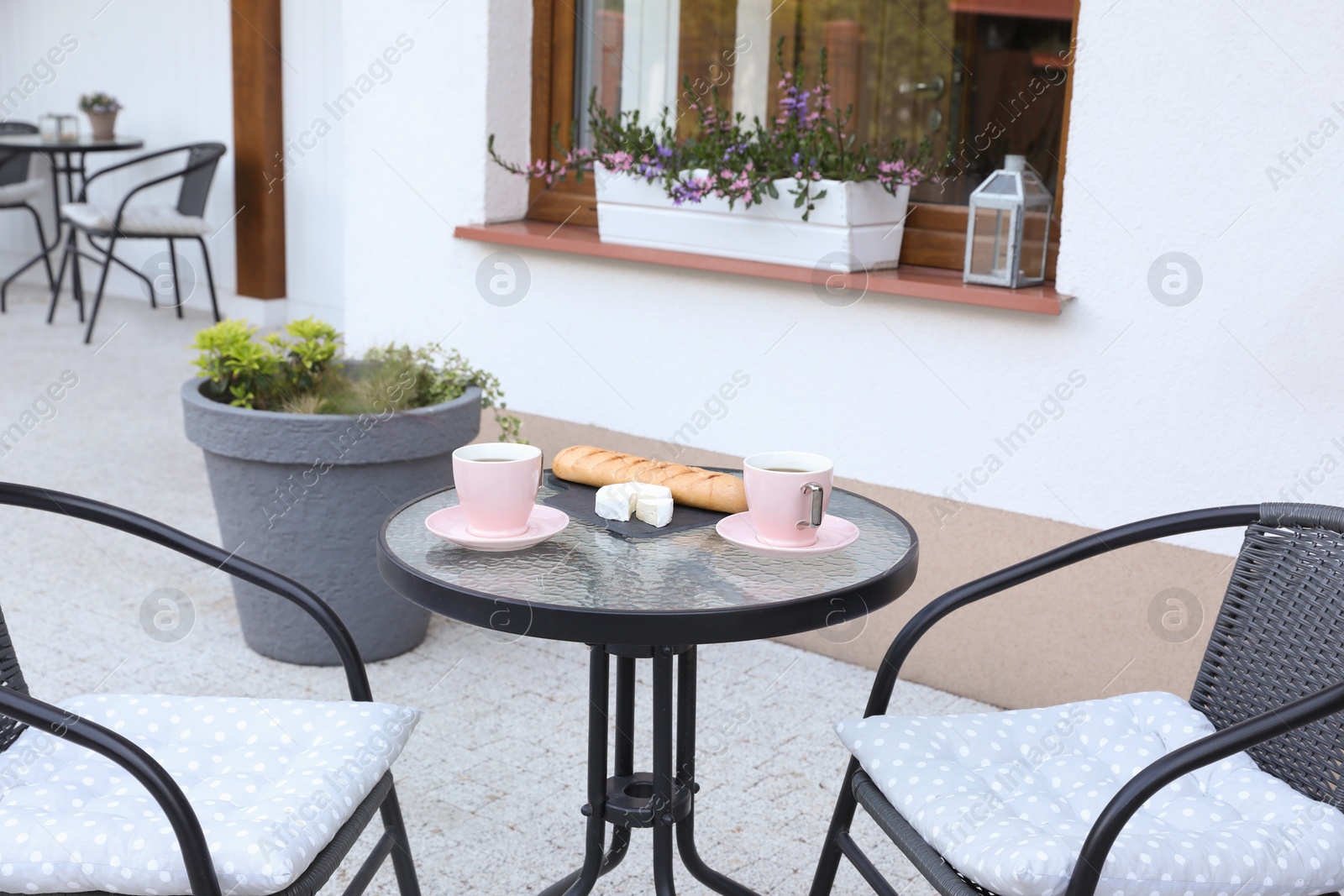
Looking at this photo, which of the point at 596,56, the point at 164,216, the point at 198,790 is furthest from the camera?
the point at 164,216

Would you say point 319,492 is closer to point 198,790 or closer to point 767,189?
point 767,189

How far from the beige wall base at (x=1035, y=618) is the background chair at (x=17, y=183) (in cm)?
576


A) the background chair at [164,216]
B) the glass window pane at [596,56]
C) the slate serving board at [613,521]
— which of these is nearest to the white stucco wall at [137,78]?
the background chair at [164,216]

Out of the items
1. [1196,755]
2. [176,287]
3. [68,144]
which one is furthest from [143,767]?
[176,287]

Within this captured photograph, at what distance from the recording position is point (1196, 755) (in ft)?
4.04

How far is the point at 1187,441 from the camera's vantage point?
8.02ft

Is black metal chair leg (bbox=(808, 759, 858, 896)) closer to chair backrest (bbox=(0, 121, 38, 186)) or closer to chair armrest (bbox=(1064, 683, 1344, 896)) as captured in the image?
chair armrest (bbox=(1064, 683, 1344, 896))

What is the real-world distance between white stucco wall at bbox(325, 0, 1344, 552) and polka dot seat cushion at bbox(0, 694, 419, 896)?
146cm

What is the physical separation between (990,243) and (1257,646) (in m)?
1.24

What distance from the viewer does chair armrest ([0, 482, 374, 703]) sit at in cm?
165

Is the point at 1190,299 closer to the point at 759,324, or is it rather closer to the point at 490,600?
the point at 759,324

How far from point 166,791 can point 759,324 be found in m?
1.94

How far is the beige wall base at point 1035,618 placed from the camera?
2521mm

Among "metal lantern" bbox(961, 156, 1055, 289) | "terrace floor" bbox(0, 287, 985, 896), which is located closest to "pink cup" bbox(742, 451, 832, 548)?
"terrace floor" bbox(0, 287, 985, 896)
